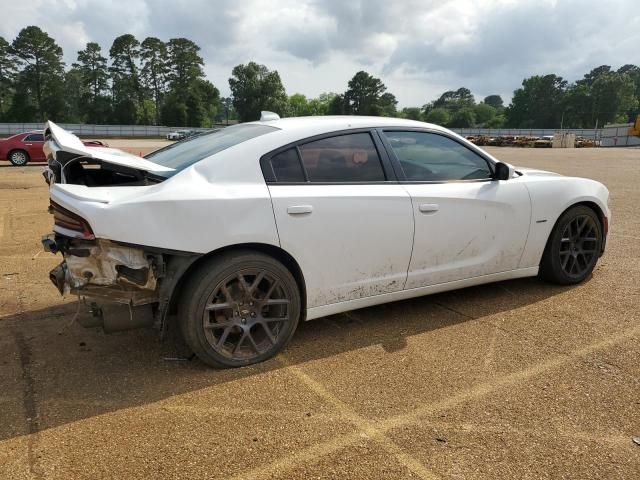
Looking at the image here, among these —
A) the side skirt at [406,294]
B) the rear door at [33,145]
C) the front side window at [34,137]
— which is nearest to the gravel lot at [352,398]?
the side skirt at [406,294]

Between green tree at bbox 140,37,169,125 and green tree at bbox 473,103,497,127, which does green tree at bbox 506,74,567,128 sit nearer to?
green tree at bbox 473,103,497,127

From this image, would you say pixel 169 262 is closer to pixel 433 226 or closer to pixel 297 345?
pixel 297 345

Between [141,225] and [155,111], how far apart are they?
98.1 meters

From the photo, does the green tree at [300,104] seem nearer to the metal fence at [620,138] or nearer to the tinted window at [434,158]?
the metal fence at [620,138]

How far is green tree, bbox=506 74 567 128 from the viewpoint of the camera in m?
117

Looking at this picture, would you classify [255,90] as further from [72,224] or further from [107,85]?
[72,224]

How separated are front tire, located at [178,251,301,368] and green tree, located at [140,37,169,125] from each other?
3760 inches

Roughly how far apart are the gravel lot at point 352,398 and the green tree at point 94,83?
8913 centimetres

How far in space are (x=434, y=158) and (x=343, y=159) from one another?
0.85 m

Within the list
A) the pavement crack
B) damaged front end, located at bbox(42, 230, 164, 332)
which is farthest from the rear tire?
damaged front end, located at bbox(42, 230, 164, 332)

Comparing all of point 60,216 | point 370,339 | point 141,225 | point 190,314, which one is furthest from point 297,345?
point 60,216

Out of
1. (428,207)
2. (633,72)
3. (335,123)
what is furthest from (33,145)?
(633,72)

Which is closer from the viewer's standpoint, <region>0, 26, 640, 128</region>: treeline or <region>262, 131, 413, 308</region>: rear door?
<region>262, 131, 413, 308</region>: rear door

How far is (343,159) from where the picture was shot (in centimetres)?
342
